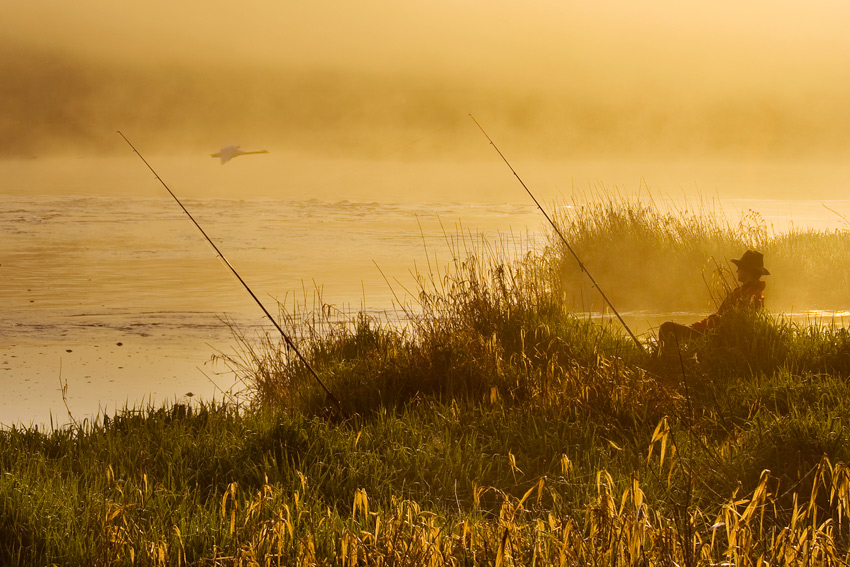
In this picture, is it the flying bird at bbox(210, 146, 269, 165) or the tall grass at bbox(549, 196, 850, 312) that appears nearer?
the flying bird at bbox(210, 146, 269, 165)

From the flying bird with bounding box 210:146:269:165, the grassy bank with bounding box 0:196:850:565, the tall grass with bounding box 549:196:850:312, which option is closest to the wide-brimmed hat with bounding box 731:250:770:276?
the grassy bank with bounding box 0:196:850:565

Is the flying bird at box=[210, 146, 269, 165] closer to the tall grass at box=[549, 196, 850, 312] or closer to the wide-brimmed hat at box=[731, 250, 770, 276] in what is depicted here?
the wide-brimmed hat at box=[731, 250, 770, 276]

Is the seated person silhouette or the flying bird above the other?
the flying bird

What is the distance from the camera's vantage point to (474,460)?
4.70 metres

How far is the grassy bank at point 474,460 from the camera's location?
3078 mm

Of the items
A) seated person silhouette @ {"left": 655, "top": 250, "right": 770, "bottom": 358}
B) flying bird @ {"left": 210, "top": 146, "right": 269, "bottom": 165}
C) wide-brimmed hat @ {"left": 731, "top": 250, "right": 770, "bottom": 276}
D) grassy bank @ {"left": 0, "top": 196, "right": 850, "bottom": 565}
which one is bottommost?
grassy bank @ {"left": 0, "top": 196, "right": 850, "bottom": 565}

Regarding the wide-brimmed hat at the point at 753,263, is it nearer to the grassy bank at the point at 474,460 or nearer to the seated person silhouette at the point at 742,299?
the seated person silhouette at the point at 742,299

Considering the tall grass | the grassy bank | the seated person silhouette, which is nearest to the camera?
the grassy bank

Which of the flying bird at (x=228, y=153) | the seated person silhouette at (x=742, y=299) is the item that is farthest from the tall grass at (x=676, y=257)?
the flying bird at (x=228, y=153)

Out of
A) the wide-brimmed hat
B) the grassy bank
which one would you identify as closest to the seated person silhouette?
the wide-brimmed hat

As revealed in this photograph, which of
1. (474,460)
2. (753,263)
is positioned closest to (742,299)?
(753,263)

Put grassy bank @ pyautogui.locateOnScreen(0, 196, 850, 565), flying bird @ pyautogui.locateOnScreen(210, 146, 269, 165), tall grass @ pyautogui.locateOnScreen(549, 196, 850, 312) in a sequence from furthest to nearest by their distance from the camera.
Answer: tall grass @ pyautogui.locateOnScreen(549, 196, 850, 312) < flying bird @ pyautogui.locateOnScreen(210, 146, 269, 165) < grassy bank @ pyautogui.locateOnScreen(0, 196, 850, 565)

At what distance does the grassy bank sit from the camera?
121 inches

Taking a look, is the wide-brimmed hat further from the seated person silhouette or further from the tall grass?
the tall grass
